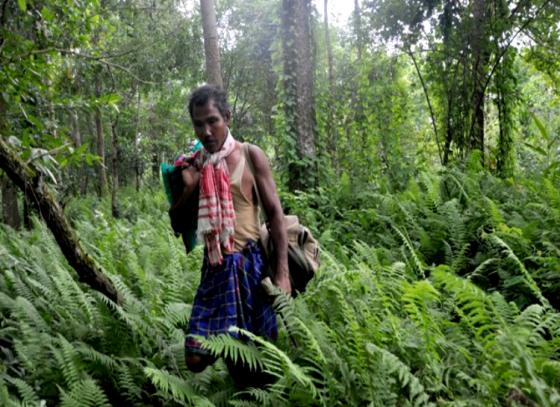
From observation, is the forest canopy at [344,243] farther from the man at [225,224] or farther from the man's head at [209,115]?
the man's head at [209,115]

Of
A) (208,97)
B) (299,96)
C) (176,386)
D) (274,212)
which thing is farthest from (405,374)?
(299,96)

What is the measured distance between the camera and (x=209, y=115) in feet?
8.43

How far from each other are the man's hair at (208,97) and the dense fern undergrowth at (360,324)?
110 cm

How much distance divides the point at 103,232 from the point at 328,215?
322 centimetres

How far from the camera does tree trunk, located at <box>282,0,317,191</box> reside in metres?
7.95

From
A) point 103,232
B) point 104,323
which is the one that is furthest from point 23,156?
point 103,232

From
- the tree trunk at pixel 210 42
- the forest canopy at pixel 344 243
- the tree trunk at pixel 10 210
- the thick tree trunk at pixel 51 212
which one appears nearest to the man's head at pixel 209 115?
the forest canopy at pixel 344 243

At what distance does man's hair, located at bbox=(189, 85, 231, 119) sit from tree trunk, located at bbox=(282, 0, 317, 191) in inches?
209

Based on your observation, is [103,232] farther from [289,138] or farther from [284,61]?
[284,61]

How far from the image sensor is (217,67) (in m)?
8.16

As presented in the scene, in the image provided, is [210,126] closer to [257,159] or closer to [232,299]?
[257,159]

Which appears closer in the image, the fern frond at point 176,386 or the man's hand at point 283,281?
the man's hand at point 283,281

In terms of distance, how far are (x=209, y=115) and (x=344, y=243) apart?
413 centimetres

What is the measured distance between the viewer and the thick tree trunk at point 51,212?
2.92 meters
